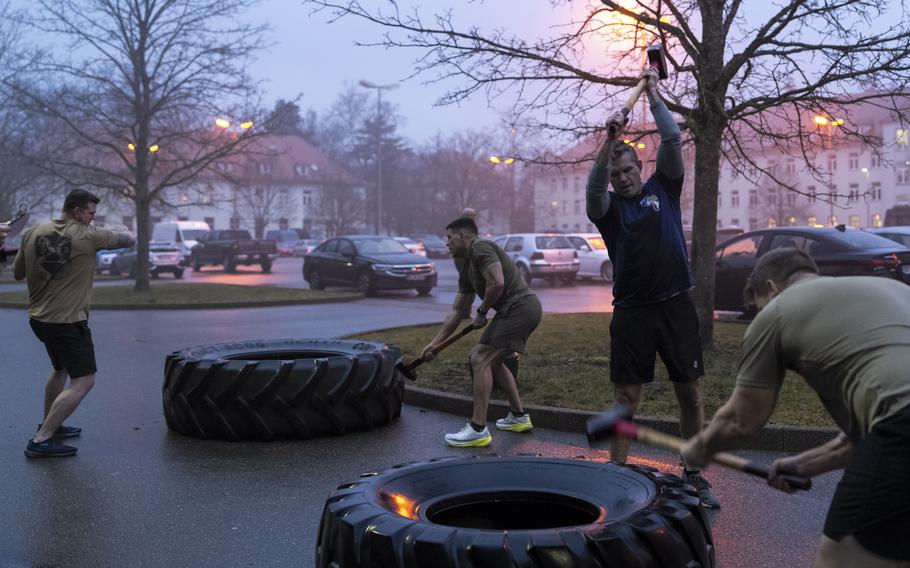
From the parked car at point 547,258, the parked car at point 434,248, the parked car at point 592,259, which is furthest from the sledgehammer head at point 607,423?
the parked car at point 434,248

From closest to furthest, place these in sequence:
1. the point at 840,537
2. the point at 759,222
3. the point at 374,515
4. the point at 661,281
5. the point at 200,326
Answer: the point at 840,537, the point at 374,515, the point at 661,281, the point at 200,326, the point at 759,222

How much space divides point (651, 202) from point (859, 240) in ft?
30.4

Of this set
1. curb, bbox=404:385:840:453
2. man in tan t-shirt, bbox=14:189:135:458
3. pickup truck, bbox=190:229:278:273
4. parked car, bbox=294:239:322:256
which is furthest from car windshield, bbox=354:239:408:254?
parked car, bbox=294:239:322:256

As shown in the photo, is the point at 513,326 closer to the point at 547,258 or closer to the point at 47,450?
the point at 47,450

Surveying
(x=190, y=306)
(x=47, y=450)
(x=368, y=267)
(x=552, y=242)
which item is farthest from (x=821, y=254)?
(x=552, y=242)

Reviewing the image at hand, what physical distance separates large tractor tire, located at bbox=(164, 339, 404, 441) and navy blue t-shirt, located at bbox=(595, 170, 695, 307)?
99.4 inches

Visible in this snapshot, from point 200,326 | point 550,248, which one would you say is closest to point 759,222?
point 550,248

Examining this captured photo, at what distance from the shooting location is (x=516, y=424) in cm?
673

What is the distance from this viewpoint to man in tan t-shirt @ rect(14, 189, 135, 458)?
6215 mm

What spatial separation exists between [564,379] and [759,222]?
244 ft

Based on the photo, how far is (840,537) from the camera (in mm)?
2391

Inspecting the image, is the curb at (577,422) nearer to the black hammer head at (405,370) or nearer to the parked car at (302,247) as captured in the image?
the black hammer head at (405,370)

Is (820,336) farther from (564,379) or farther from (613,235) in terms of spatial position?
(564,379)

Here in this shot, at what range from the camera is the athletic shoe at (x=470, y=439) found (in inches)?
246
